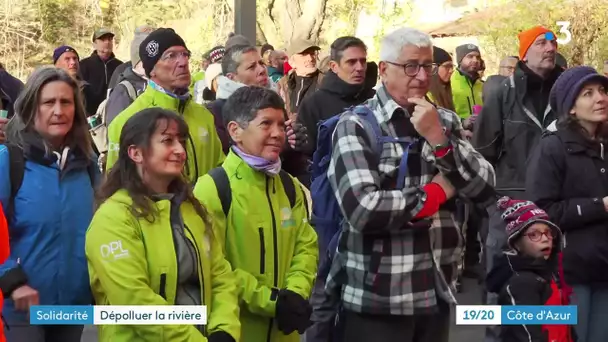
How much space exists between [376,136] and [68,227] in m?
1.46

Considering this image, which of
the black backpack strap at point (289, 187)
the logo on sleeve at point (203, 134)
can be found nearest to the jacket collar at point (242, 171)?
the black backpack strap at point (289, 187)

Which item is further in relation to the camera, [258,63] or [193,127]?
[258,63]

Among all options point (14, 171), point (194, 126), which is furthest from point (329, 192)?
point (14, 171)

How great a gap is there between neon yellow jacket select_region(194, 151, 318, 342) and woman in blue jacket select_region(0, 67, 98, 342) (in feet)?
1.93

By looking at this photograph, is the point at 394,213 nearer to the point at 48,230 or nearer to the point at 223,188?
the point at 223,188

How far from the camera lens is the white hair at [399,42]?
4.62m

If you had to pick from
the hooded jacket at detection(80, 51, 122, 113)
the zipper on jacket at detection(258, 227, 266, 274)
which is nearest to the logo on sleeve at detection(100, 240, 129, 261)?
the zipper on jacket at detection(258, 227, 266, 274)

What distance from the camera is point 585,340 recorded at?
5703mm

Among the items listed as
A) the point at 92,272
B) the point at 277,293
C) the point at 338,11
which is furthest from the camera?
the point at 338,11

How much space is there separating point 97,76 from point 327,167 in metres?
8.98

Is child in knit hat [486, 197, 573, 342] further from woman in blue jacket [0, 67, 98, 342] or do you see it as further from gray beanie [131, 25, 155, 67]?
gray beanie [131, 25, 155, 67]

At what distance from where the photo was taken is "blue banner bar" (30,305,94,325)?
455cm

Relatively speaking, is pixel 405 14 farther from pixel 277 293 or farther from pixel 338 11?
pixel 277 293

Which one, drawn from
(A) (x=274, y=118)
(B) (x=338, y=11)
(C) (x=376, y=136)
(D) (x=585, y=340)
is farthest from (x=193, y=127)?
(B) (x=338, y=11)
